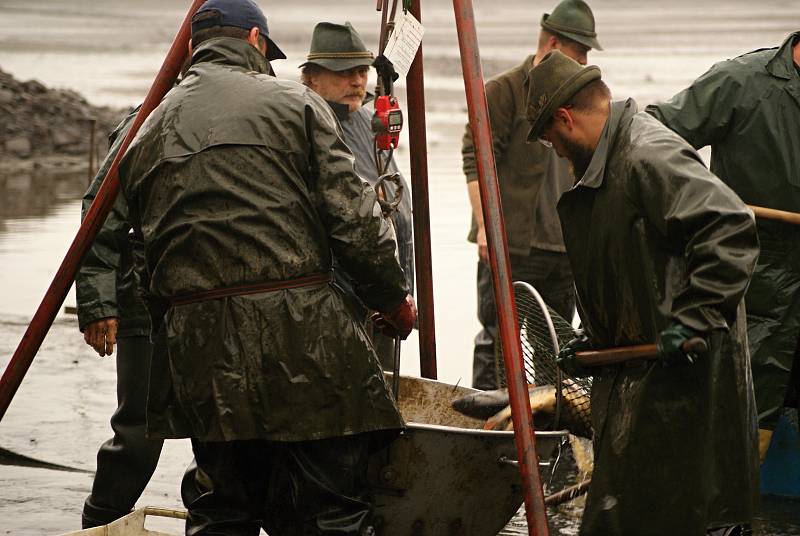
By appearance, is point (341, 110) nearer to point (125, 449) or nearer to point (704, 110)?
point (704, 110)

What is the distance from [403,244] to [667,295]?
2650 mm

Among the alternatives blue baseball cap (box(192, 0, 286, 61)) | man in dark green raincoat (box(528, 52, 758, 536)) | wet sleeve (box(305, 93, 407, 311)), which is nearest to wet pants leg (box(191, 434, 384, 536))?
wet sleeve (box(305, 93, 407, 311))

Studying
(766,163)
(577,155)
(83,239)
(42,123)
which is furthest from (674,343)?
(42,123)

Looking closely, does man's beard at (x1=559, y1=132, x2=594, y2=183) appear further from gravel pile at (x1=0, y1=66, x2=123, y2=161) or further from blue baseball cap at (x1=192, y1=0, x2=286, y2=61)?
gravel pile at (x1=0, y1=66, x2=123, y2=161)

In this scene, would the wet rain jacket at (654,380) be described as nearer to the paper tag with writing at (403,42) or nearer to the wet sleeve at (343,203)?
the wet sleeve at (343,203)

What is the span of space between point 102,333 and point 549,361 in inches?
62.5

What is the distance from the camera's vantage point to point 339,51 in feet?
21.5

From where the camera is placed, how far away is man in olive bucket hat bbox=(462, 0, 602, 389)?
24.0 ft

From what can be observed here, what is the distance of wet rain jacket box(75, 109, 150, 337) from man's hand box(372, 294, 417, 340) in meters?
0.94

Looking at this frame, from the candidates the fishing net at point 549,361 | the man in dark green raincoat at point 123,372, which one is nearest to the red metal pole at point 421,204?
the fishing net at point 549,361

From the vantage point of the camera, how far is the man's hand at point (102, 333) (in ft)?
17.0

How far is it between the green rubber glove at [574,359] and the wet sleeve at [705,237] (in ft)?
1.71

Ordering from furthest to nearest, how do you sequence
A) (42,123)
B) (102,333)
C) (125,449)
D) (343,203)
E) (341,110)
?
(42,123), (341,110), (125,449), (102,333), (343,203)

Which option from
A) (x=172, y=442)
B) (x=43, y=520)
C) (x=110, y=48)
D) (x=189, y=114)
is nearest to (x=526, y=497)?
(x=189, y=114)
